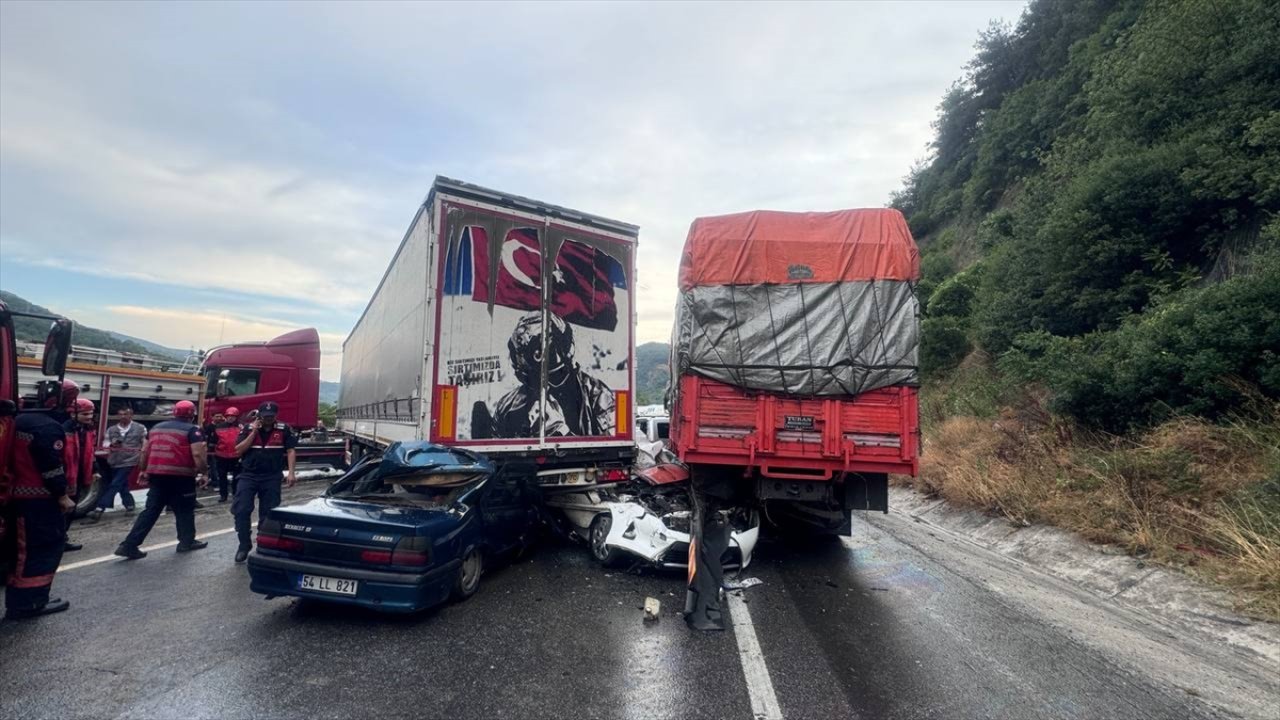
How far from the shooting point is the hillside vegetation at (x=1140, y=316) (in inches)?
257

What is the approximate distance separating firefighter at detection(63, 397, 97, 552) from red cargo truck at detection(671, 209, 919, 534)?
5264 millimetres

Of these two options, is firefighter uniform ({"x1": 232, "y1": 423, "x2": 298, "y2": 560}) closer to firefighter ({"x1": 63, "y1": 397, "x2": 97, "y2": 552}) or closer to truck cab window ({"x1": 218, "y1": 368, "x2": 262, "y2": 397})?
firefighter ({"x1": 63, "y1": 397, "x2": 97, "y2": 552})

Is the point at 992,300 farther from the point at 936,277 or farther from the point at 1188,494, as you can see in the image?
the point at 1188,494

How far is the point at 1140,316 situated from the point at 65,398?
562 inches

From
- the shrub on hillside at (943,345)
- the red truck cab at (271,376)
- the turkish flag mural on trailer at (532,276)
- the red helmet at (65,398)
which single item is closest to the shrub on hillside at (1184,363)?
the turkish flag mural on trailer at (532,276)

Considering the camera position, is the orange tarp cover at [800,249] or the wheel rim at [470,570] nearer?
the wheel rim at [470,570]

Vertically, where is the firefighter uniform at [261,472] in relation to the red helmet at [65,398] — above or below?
below

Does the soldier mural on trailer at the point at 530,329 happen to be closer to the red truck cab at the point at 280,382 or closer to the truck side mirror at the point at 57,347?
the truck side mirror at the point at 57,347

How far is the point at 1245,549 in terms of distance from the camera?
5207 mm

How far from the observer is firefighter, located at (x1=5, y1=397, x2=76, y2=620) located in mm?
4586

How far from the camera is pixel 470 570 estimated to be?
520cm

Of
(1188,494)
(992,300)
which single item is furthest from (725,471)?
(992,300)

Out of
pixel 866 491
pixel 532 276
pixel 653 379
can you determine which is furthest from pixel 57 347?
pixel 653 379

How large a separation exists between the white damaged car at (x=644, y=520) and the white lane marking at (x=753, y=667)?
2.53 ft
